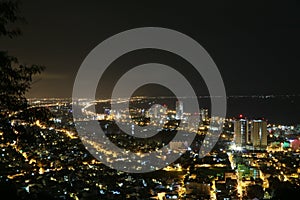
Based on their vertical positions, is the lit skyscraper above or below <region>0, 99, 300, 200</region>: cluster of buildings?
above

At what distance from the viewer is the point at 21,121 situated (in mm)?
2590

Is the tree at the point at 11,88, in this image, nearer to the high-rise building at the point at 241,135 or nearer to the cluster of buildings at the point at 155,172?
the cluster of buildings at the point at 155,172

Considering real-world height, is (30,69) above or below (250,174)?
above

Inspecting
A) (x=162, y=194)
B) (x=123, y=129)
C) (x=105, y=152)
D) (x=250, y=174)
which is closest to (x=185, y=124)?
(x=123, y=129)

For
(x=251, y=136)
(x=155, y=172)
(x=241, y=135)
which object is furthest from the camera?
(x=241, y=135)

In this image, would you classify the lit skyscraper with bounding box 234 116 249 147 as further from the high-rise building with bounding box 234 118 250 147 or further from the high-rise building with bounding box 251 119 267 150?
the high-rise building with bounding box 251 119 267 150

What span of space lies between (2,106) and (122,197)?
4844 mm

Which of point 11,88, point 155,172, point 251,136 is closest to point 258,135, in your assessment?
point 251,136

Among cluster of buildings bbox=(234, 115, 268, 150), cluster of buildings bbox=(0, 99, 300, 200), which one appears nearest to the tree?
cluster of buildings bbox=(0, 99, 300, 200)

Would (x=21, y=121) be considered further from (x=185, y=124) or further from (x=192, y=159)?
(x=185, y=124)

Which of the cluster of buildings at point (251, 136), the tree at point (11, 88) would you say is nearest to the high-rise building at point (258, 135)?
the cluster of buildings at point (251, 136)

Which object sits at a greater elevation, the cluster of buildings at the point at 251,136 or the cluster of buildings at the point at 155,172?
the cluster of buildings at the point at 251,136

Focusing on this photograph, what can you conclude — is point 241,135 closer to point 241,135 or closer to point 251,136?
point 241,135

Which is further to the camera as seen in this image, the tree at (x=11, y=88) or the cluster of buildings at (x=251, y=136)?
the cluster of buildings at (x=251, y=136)
